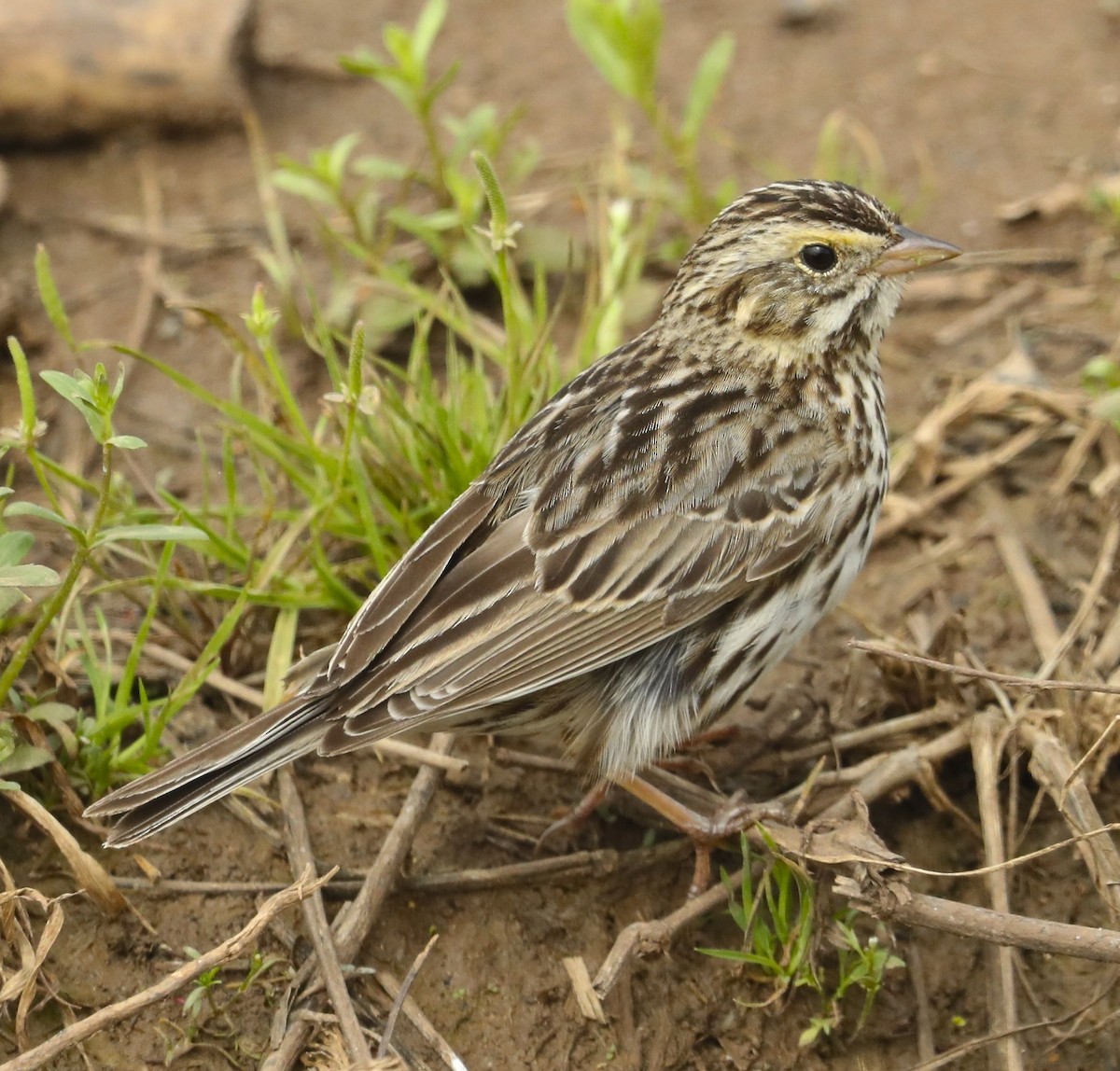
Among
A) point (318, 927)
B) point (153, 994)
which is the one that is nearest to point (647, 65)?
point (318, 927)

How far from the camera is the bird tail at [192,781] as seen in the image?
3.87 metres

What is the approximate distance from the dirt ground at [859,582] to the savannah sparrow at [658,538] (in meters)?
0.48

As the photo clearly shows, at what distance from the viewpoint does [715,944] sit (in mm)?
4398

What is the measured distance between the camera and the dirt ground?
4227 mm

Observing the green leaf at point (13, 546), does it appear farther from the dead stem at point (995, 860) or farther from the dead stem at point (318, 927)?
the dead stem at point (995, 860)

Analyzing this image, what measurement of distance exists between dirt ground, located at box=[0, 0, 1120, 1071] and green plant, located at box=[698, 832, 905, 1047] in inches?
4.0

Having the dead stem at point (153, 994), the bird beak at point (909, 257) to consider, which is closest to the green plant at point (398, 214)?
the bird beak at point (909, 257)

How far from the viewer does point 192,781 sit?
389 cm

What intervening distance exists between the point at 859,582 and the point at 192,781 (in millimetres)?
2525

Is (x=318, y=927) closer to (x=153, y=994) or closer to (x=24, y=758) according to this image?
(x=153, y=994)

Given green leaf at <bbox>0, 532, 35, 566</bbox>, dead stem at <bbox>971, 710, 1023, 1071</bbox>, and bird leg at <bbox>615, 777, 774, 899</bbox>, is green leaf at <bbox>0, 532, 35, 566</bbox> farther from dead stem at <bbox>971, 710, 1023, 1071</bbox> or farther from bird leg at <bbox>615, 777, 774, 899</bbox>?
dead stem at <bbox>971, 710, 1023, 1071</bbox>

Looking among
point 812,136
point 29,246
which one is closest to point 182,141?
point 29,246

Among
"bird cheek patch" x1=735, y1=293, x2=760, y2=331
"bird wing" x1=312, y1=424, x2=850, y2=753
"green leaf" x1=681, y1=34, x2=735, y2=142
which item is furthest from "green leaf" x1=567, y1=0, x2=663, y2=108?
"bird wing" x1=312, y1=424, x2=850, y2=753

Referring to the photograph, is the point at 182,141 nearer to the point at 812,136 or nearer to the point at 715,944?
the point at 812,136
